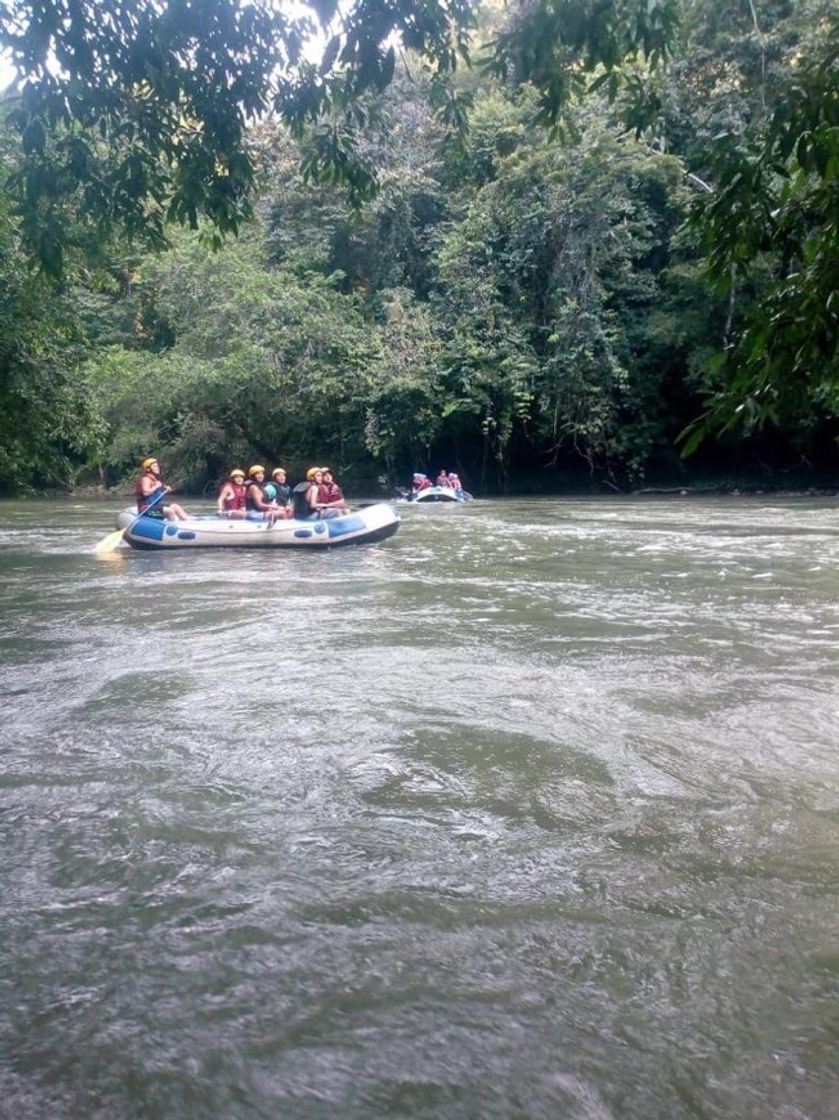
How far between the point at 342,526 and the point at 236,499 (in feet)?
6.67

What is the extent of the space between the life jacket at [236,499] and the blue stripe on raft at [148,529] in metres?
1.40

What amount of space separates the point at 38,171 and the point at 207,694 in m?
2.47

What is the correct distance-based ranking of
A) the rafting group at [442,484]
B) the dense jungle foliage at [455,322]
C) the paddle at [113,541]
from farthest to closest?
the rafting group at [442,484], the dense jungle foliage at [455,322], the paddle at [113,541]

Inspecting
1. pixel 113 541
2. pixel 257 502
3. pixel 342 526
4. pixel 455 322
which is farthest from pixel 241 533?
pixel 455 322

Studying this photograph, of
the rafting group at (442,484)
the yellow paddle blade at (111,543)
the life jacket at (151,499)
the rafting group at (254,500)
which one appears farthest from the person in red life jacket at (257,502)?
the rafting group at (442,484)

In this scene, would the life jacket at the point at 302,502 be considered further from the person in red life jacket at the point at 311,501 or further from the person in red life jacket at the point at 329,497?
the person in red life jacket at the point at 329,497

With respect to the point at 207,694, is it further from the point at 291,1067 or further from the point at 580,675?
the point at 291,1067

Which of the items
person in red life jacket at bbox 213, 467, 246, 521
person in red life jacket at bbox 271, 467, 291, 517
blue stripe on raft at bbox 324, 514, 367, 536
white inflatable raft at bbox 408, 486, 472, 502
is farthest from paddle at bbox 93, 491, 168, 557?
white inflatable raft at bbox 408, 486, 472, 502

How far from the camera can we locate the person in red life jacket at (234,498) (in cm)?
1287

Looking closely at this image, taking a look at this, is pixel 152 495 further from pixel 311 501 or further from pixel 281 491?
pixel 281 491

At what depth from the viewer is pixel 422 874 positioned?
109 inches

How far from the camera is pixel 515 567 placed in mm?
9828

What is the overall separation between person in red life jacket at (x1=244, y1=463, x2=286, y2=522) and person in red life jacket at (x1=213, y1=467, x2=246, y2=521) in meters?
0.08

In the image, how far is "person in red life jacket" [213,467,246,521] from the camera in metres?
12.9
